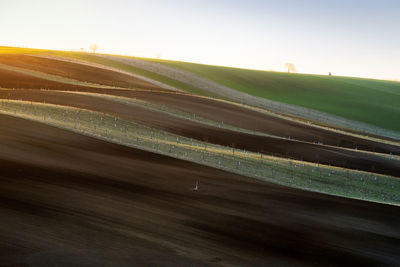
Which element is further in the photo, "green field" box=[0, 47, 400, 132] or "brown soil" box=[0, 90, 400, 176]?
"green field" box=[0, 47, 400, 132]

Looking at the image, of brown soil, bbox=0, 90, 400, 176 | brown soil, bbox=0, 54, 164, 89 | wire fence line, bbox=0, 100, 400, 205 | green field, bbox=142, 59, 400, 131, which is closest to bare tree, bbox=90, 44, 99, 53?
green field, bbox=142, 59, 400, 131

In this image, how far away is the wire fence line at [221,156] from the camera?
2902cm

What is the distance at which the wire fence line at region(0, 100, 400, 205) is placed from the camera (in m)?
29.0

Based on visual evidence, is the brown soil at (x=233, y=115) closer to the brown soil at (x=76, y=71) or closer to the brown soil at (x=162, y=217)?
the brown soil at (x=76, y=71)

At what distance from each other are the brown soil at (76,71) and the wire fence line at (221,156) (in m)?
26.7

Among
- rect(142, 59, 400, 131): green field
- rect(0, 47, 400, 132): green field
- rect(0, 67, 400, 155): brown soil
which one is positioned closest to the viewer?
rect(0, 67, 400, 155): brown soil

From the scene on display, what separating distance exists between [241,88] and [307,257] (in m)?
72.8

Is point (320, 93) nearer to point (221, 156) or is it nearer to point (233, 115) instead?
point (233, 115)

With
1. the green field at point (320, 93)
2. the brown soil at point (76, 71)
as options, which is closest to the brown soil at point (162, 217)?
the brown soil at point (76, 71)

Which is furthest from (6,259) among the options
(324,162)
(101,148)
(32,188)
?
(324,162)

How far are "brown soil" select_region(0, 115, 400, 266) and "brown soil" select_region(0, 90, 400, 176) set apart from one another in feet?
36.9

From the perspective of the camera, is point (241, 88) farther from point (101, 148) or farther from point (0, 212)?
point (0, 212)

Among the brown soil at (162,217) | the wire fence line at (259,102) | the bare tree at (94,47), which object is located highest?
the bare tree at (94,47)

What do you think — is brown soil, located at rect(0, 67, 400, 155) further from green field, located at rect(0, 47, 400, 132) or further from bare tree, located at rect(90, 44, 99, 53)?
bare tree, located at rect(90, 44, 99, 53)
